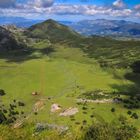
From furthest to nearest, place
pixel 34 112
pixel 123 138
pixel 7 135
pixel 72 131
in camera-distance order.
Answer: pixel 34 112, pixel 123 138, pixel 72 131, pixel 7 135

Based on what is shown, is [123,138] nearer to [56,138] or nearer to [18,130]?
[56,138]

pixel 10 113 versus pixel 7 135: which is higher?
pixel 7 135

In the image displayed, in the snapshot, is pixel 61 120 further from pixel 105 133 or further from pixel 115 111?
pixel 105 133

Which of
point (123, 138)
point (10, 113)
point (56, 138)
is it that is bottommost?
point (10, 113)

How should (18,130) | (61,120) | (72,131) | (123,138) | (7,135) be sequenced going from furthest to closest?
(61,120), (123,138), (72,131), (18,130), (7,135)

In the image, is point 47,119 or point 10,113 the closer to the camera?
point 47,119

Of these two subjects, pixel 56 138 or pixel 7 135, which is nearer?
Result: pixel 7 135

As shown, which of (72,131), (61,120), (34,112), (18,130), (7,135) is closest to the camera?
(7,135)

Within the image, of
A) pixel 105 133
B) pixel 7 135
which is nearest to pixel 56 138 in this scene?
pixel 7 135

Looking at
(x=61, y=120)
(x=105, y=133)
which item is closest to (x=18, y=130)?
(x=105, y=133)
